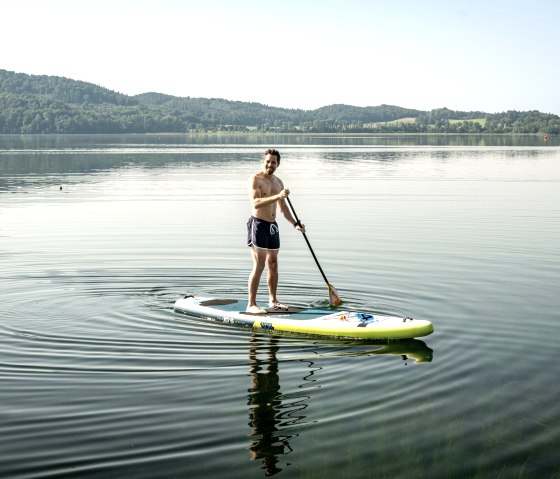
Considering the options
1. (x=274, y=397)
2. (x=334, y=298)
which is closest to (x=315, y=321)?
(x=334, y=298)

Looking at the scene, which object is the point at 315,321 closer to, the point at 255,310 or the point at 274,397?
the point at 255,310

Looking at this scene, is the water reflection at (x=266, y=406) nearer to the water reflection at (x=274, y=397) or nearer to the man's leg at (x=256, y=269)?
the water reflection at (x=274, y=397)

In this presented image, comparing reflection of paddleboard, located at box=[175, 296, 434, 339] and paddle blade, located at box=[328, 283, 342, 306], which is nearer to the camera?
reflection of paddleboard, located at box=[175, 296, 434, 339]

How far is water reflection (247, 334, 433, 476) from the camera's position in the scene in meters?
7.29

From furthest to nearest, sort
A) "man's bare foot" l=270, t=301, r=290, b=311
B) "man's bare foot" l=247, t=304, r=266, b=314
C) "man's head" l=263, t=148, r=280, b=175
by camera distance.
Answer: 1. "man's bare foot" l=270, t=301, r=290, b=311
2. "man's bare foot" l=247, t=304, r=266, b=314
3. "man's head" l=263, t=148, r=280, b=175

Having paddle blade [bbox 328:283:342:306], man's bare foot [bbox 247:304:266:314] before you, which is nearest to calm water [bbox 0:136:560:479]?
man's bare foot [bbox 247:304:266:314]

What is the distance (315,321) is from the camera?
37.4 ft

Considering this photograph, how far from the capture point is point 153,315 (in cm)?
1246

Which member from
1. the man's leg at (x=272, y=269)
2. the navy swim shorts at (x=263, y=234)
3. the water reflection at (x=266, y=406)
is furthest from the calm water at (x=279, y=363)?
the navy swim shorts at (x=263, y=234)

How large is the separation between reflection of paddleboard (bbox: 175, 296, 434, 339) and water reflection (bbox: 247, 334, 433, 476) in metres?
0.18

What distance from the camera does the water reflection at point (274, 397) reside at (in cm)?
729

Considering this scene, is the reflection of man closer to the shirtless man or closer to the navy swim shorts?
the shirtless man

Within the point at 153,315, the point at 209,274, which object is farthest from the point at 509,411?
the point at 209,274

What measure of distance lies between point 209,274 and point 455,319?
572cm
